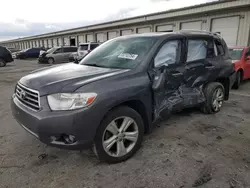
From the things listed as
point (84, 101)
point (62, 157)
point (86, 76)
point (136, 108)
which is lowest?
point (62, 157)

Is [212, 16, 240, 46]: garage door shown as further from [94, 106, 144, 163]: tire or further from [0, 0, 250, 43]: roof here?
[94, 106, 144, 163]: tire

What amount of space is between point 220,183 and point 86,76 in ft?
6.61

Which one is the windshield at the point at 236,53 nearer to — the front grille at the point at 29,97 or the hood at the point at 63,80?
the hood at the point at 63,80

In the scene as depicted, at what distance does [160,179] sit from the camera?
2293 millimetres

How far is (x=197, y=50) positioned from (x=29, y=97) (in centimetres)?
305

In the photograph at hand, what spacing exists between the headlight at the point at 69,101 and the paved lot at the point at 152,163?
2.80 ft

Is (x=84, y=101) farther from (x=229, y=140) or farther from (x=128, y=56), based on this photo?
(x=229, y=140)

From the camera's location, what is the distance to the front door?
2982 millimetres

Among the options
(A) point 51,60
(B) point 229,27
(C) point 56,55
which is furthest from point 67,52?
(B) point 229,27

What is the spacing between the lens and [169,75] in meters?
3.12

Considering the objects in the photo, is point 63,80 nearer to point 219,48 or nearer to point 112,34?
point 219,48

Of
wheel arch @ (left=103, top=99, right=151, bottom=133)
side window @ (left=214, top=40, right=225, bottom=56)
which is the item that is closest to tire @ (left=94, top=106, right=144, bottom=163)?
wheel arch @ (left=103, top=99, right=151, bottom=133)

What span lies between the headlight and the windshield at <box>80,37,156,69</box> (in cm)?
90

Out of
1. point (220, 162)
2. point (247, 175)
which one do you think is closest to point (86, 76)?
point (220, 162)
